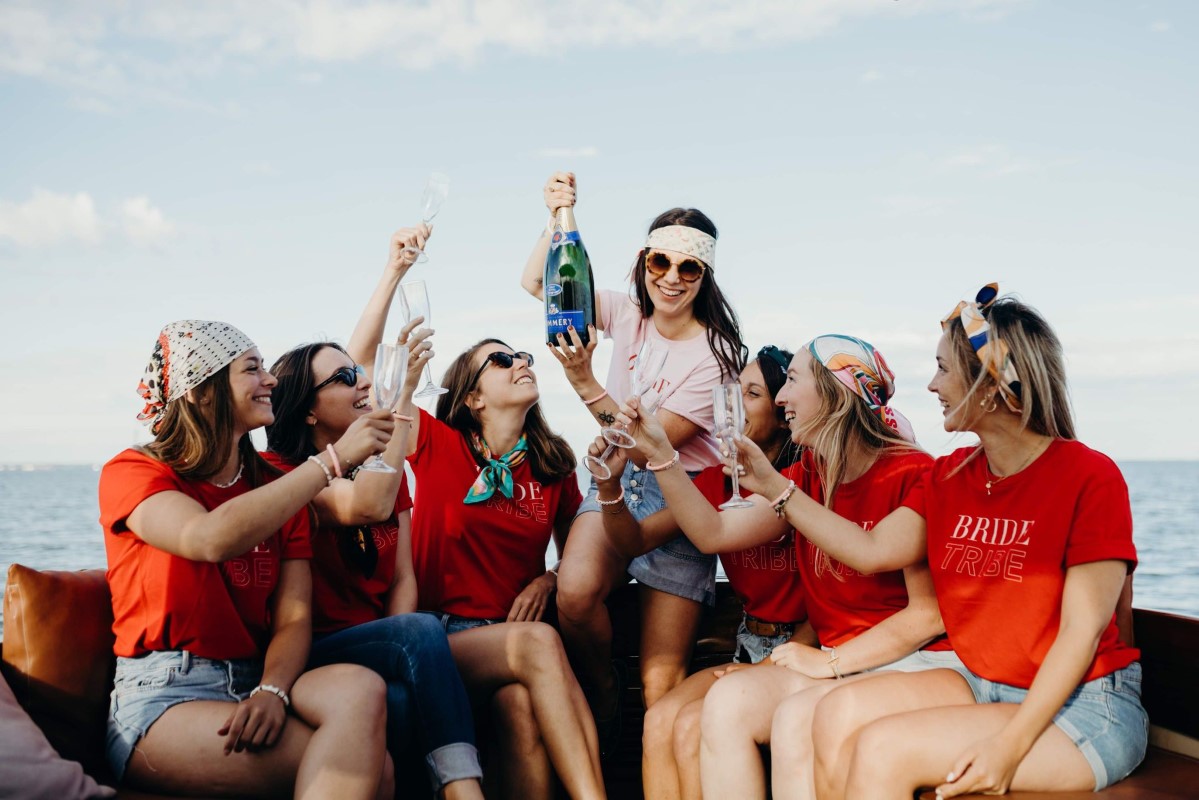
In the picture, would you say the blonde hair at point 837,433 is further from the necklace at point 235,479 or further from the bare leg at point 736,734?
the necklace at point 235,479

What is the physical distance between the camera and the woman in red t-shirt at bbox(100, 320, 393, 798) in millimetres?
2850

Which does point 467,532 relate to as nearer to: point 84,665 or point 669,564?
point 669,564

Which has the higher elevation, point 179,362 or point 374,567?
point 179,362

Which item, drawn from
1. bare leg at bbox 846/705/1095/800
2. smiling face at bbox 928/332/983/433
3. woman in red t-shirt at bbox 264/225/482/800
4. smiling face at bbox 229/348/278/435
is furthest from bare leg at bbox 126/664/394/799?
smiling face at bbox 928/332/983/433

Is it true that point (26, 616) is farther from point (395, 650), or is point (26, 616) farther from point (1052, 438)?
point (1052, 438)

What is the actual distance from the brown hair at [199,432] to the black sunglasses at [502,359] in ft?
3.79

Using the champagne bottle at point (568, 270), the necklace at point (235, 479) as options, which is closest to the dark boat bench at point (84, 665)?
the necklace at point (235, 479)

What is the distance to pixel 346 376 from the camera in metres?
3.87

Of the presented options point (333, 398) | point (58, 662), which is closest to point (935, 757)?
point (333, 398)

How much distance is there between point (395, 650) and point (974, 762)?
172cm

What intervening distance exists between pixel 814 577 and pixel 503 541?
3.88ft

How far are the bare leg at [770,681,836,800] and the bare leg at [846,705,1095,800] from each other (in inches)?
11.4

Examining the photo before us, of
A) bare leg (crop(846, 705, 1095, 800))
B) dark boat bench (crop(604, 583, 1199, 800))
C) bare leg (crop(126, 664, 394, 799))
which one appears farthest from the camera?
bare leg (crop(126, 664, 394, 799))

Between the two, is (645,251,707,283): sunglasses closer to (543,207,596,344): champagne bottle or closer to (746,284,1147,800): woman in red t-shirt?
(543,207,596,344): champagne bottle
